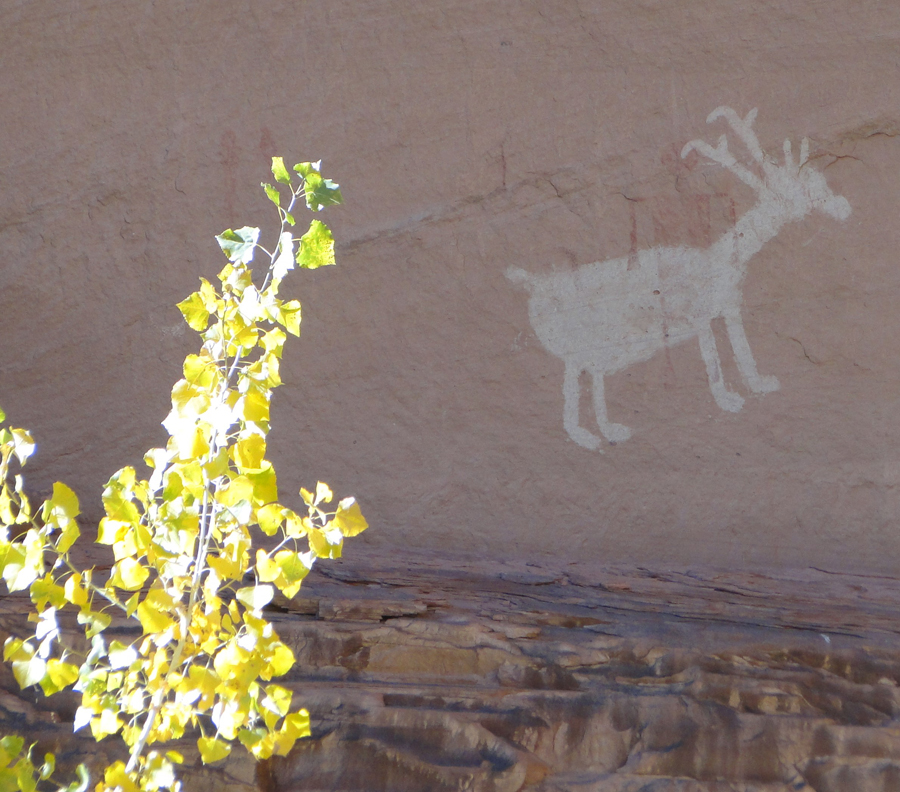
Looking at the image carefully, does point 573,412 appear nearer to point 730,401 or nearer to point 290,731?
point 730,401

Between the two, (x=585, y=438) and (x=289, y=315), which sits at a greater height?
(x=585, y=438)

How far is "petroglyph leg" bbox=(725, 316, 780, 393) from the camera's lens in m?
2.22

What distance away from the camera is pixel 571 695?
1.48 meters

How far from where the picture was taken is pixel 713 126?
2.33 m

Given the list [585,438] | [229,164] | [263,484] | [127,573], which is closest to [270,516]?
[263,484]

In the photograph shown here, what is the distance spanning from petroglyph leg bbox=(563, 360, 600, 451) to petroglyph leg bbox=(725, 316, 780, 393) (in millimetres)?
388

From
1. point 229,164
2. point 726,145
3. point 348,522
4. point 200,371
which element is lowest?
point 348,522

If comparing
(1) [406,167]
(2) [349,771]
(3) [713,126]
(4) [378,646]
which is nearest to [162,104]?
(1) [406,167]

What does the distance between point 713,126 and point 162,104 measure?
1495mm

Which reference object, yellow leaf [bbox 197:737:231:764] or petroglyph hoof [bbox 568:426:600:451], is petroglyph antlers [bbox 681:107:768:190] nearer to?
petroglyph hoof [bbox 568:426:600:451]

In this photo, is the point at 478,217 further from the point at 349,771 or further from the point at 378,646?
the point at 349,771

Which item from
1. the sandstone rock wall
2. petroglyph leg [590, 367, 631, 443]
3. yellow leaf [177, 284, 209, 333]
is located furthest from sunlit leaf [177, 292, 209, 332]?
petroglyph leg [590, 367, 631, 443]

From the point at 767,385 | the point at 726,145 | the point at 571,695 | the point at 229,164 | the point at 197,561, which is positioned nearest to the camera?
the point at 197,561

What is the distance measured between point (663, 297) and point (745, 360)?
0.84ft
